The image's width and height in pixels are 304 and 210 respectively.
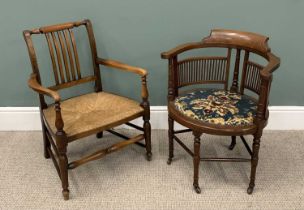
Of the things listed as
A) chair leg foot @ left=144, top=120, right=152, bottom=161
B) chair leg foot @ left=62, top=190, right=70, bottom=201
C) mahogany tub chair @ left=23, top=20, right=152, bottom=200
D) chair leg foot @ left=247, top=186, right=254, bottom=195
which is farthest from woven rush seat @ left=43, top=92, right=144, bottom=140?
chair leg foot @ left=247, top=186, right=254, bottom=195

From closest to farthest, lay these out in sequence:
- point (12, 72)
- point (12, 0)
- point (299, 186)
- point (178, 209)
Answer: point (178, 209) → point (299, 186) → point (12, 0) → point (12, 72)

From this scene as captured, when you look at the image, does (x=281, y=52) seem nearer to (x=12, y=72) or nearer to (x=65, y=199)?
(x=65, y=199)

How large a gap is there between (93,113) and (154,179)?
1.79 feet

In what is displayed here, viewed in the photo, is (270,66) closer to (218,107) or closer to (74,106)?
(218,107)

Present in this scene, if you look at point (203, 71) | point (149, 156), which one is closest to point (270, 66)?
point (203, 71)

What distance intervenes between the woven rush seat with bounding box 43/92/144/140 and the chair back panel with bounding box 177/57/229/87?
327 millimetres

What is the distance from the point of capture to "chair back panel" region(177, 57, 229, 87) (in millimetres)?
2199

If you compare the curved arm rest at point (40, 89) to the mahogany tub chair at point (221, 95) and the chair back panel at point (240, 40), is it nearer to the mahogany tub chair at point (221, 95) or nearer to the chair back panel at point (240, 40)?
the mahogany tub chair at point (221, 95)

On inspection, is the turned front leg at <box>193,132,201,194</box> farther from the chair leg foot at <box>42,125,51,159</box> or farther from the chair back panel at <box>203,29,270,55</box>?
the chair leg foot at <box>42,125,51,159</box>

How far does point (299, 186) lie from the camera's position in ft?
7.11

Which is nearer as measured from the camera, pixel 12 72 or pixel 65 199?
pixel 65 199

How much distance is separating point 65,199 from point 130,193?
369 millimetres

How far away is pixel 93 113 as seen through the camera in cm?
216

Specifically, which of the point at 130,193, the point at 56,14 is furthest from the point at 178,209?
the point at 56,14
